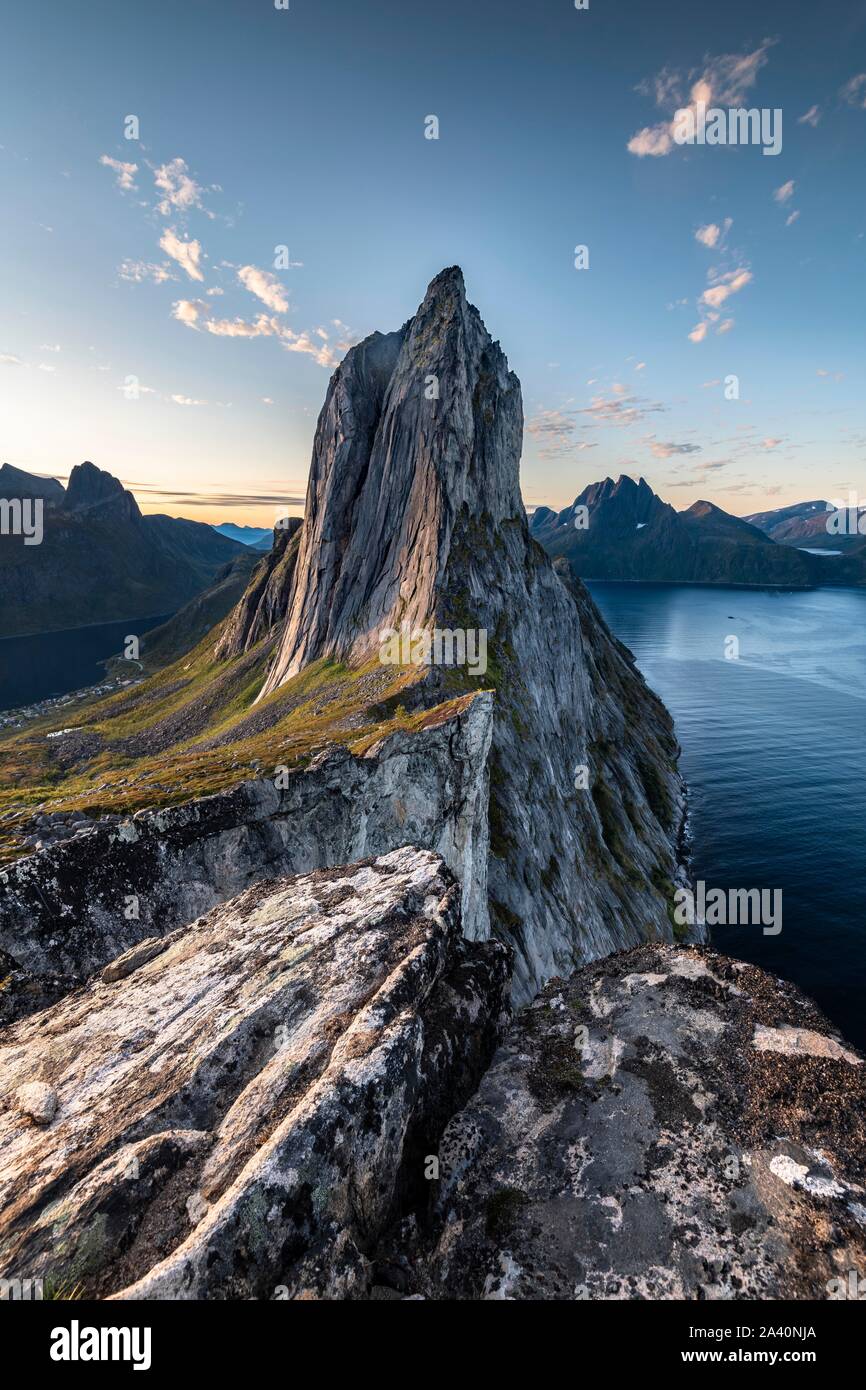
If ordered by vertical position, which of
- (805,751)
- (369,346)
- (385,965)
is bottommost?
(805,751)

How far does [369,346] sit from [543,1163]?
83.2 m

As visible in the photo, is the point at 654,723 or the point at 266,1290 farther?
the point at 654,723

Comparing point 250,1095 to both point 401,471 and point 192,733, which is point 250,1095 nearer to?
point 401,471

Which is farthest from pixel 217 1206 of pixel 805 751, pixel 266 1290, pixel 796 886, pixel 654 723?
pixel 805 751

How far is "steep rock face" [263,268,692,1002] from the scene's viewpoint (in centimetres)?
4056

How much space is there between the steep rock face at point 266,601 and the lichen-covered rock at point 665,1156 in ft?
280

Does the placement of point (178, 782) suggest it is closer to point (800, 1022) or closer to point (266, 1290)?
point (266, 1290)

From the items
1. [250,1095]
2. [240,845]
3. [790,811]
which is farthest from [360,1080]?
[790,811]

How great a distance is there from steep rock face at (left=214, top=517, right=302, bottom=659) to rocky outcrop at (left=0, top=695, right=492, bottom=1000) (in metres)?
67.8

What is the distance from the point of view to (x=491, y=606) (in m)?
49.5

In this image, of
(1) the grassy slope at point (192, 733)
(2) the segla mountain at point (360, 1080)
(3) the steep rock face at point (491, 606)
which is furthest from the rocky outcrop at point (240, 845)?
(3) the steep rock face at point (491, 606)

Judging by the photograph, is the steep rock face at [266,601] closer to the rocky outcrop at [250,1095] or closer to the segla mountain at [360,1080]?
the segla mountain at [360,1080]

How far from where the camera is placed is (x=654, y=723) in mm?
102875

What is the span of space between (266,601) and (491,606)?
5716cm
